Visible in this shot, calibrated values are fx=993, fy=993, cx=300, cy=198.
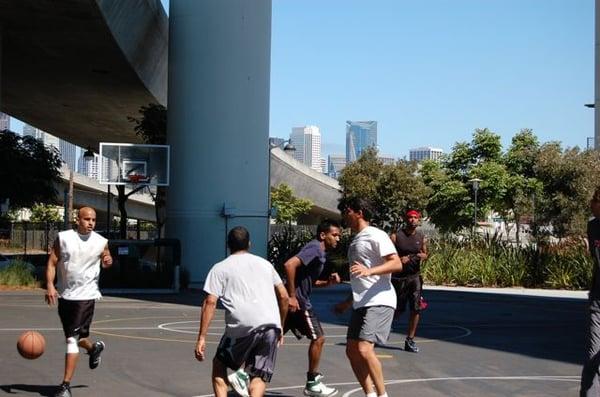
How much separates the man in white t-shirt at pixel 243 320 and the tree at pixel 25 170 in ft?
112

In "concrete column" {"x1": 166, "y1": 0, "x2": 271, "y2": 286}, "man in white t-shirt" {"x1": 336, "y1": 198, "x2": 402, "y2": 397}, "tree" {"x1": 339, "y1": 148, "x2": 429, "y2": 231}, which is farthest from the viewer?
"tree" {"x1": 339, "y1": 148, "x2": 429, "y2": 231}

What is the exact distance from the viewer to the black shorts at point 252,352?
25.4ft

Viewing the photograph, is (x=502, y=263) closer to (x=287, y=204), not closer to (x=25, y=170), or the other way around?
(x=25, y=170)

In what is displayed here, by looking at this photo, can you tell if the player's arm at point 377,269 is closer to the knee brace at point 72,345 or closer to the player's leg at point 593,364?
the player's leg at point 593,364

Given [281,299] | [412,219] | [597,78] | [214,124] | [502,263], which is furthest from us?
[597,78]

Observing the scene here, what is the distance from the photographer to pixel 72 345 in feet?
31.0

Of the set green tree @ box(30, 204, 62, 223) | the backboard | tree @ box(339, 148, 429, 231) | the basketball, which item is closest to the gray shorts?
the basketball

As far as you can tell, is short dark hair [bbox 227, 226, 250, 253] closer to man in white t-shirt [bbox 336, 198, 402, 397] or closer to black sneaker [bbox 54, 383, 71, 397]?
man in white t-shirt [bbox 336, 198, 402, 397]

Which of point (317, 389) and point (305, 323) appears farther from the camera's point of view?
point (305, 323)

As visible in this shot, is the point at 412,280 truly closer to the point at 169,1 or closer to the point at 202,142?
the point at 202,142

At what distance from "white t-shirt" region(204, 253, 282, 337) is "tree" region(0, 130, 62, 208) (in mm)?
34047

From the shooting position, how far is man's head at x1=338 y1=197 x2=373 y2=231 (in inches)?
344

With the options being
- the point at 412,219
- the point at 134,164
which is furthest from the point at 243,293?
the point at 134,164

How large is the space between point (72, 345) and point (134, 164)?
20.5 meters
